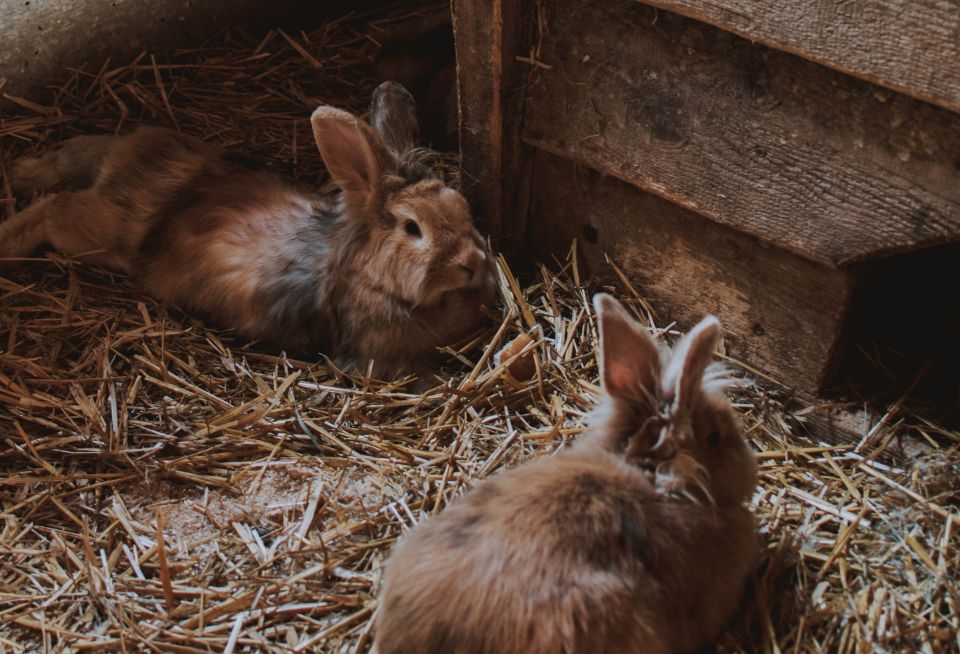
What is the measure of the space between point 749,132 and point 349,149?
1.39 meters

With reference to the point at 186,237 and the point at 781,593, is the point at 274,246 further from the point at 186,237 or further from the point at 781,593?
the point at 781,593

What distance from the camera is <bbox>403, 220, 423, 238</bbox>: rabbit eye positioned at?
3764mm

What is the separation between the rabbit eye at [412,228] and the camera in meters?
3.76

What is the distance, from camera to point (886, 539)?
314cm

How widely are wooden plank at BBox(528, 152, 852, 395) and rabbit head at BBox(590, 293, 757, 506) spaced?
70 centimetres

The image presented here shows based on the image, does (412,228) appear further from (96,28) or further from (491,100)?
(96,28)

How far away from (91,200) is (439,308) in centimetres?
148

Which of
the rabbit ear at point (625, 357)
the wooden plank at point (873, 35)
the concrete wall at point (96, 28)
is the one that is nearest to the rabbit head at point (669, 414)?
the rabbit ear at point (625, 357)

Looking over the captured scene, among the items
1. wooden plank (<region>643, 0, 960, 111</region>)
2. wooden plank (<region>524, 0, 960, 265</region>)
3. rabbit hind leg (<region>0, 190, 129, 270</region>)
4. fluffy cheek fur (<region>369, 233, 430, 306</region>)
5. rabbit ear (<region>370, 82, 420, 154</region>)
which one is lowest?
rabbit hind leg (<region>0, 190, 129, 270</region>)

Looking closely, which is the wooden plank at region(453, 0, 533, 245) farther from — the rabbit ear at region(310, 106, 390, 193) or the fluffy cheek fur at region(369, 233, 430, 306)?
the fluffy cheek fur at region(369, 233, 430, 306)

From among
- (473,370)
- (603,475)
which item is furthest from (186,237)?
(603,475)

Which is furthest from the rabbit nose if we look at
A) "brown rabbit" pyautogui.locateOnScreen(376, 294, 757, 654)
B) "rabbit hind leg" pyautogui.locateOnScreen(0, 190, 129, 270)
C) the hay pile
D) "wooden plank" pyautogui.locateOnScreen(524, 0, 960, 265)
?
"rabbit hind leg" pyautogui.locateOnScreen(0, 190, 129, 270)

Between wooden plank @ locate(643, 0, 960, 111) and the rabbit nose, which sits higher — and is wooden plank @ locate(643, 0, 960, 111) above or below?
above

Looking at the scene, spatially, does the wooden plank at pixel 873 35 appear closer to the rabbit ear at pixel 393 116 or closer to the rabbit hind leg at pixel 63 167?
the rabbit ear at pixel 393 116
